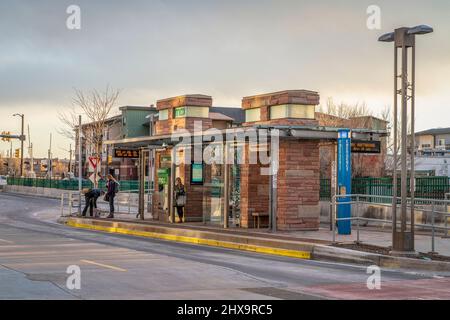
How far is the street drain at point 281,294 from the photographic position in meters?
10.8

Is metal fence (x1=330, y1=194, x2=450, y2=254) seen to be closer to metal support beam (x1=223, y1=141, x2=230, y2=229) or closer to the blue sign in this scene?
the blue sign

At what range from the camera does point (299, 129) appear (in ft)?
69.8

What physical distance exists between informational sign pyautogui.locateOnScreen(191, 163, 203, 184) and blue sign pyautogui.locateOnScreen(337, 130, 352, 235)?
678 cm

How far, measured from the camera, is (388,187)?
1117 inches

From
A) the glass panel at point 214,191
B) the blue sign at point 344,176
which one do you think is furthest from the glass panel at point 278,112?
the blue sign at point 344,176

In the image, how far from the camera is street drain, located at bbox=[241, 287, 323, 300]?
1078 cm

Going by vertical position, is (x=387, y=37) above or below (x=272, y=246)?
above

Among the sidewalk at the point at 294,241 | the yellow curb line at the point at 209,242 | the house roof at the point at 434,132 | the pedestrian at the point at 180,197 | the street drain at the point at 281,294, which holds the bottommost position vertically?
the yellow curb line at the point at 209,242

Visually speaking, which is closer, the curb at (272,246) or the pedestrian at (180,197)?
the curb at (272,246)

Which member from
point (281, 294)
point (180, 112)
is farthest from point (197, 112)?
point (281, 294)

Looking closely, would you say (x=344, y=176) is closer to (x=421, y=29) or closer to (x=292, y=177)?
(x=292, y=177)

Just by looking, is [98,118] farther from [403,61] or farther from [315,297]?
[315,297]

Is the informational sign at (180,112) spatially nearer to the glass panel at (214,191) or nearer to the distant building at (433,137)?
the glass panel at (214,191)

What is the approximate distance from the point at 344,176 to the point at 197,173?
7.12 meters
